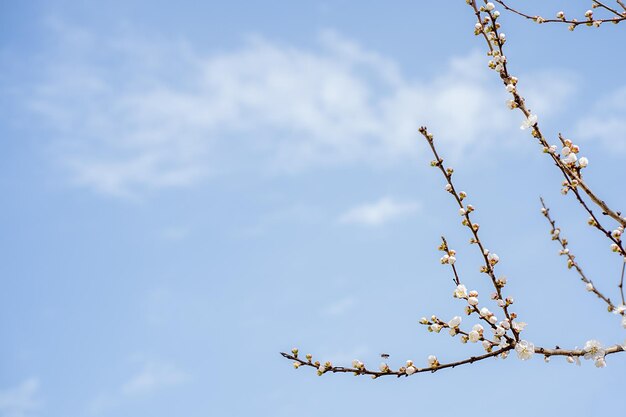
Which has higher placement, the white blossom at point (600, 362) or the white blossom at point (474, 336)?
the white blossom at point (474, 336)

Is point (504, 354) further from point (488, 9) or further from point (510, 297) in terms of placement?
point (488, 9)

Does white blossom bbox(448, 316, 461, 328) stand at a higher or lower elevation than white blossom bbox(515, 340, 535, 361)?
higher

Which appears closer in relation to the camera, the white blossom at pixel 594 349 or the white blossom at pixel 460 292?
the white blossom at pixel 594 349

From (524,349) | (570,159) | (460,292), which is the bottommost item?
(524,349)

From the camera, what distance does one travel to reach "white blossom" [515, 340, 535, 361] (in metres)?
3.73

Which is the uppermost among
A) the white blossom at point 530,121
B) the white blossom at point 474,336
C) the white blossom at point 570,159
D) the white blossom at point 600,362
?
the white blossom at point 530,121

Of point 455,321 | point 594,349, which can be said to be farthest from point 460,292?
point 594,349

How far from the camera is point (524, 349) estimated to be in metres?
3.75

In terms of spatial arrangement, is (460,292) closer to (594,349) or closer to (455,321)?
(455,321)

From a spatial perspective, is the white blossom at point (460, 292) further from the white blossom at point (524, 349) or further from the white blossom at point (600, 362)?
the white blossom at point (600, 362)

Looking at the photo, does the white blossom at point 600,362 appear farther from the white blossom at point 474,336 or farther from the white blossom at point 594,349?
the white blossom at point 474,336

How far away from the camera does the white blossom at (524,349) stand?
12.2 ft

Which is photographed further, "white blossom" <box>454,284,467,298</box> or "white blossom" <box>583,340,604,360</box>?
"white blossom" <box>454,284,467,298</box>

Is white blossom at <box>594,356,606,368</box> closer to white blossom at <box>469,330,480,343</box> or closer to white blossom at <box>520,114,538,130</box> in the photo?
white blossom at <box>469,330,480,343</box>
